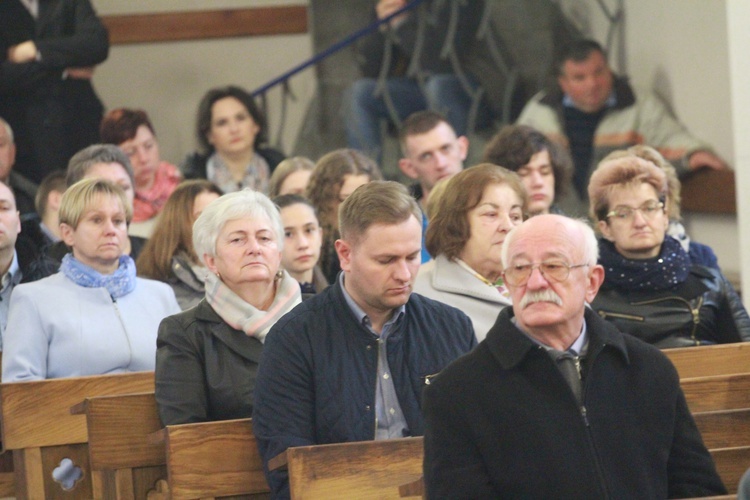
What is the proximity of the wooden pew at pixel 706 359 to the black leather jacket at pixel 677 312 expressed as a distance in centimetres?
36

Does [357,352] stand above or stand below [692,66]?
below

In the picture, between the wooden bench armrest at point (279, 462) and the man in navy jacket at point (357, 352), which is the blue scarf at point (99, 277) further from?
the wooden bench armrest at point (279, 462)

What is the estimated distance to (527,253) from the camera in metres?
2.97

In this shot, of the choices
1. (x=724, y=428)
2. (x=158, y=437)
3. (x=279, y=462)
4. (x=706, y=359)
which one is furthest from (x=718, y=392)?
(x=158, y=437)

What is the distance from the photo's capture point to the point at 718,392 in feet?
12.2

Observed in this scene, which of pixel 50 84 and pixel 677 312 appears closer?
pixel 677 312

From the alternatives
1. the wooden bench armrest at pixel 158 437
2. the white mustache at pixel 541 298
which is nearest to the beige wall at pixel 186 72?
the wooden bench armrest at pixel 158 437

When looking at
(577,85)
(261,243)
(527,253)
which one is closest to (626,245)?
(261,243)

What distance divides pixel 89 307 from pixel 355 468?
5.20 ft

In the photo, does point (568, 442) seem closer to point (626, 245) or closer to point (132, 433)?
point (132, 433)

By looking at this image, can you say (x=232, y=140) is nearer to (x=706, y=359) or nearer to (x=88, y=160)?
(x=88, y=160)

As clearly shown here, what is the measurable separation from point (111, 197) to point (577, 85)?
3407 millimetres

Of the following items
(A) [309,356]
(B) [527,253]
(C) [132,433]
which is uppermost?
(B) [527,253]

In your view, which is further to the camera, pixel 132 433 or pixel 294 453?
pixel 132 433
